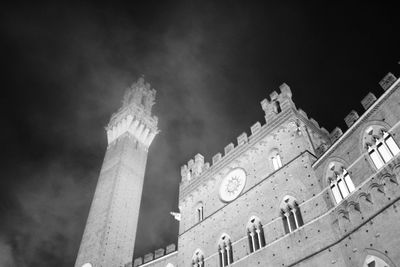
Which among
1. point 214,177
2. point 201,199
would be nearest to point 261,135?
point 214,177

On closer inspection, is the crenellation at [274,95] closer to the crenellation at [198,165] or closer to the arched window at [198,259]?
the crenellation at [198,165]

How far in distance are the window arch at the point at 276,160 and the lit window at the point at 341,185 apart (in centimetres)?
344

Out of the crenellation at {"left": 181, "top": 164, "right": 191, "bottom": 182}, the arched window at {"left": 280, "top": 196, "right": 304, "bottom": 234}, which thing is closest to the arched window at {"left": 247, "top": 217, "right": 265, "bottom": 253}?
the arched window at {"left": 280, "top": 196, "right": 304, "bottom": 234}

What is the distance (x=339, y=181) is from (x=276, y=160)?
4.21 meters

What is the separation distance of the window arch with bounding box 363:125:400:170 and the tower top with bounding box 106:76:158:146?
28.7m

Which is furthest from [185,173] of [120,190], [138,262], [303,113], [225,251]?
[120,190]

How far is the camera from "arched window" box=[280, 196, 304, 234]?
47.0ft

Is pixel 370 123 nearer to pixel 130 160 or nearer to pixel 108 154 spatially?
pixel 130 160

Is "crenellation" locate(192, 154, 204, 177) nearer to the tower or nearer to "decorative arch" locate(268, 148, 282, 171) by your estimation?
"decorative arch" locate(268, 148, 282, 171)

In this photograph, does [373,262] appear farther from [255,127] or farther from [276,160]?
[255,127]

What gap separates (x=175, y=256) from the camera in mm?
20453

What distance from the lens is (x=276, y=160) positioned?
1738cm

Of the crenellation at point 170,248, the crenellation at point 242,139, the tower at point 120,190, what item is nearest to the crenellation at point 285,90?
the crenellation at point 242,139

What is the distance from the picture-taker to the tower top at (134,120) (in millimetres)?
38156
